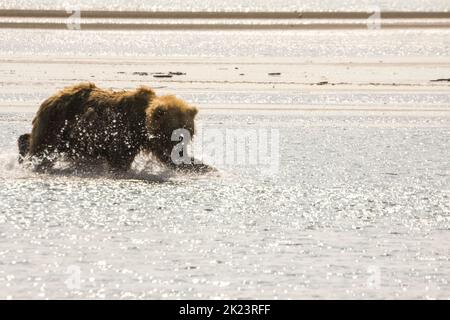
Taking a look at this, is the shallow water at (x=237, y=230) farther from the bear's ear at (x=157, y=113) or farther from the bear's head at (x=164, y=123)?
the bear's ear at (x=157, y=113)

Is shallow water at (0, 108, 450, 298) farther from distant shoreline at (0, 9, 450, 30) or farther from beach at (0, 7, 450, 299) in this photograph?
distant shoreline at (0, 9, 450, 30)

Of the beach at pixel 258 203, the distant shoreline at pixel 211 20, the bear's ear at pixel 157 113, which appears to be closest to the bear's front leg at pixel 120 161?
the beach at pixel 258 203

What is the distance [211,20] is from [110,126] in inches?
1296

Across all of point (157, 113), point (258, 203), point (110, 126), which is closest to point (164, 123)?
point (157, 113)

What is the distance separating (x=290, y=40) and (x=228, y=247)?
90.1 ft

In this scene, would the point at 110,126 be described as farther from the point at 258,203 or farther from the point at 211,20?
the point at 211,20

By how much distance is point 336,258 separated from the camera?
11.3m

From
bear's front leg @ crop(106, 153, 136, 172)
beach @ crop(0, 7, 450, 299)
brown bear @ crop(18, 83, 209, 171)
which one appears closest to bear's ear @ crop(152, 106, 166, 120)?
brown bear @ crop(18, 83, 209, 171)

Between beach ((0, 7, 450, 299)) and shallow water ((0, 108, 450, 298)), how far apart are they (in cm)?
2

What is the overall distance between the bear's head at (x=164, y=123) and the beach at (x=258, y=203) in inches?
14.8

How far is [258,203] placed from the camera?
45.7 feet

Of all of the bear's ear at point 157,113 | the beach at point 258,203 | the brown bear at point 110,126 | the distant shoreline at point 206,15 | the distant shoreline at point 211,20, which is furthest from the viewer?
the distant shoreline at point 206,15

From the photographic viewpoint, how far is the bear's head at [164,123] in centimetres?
1502
